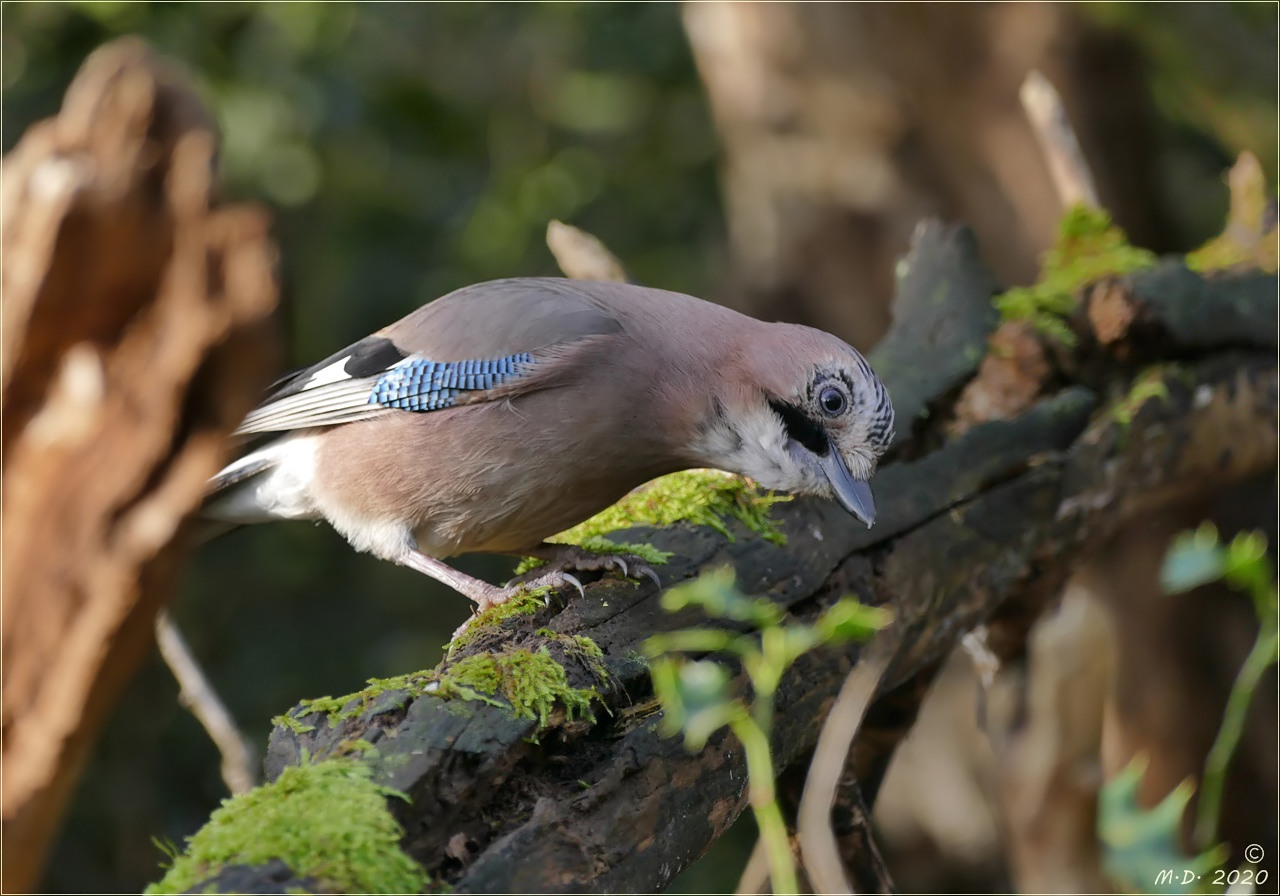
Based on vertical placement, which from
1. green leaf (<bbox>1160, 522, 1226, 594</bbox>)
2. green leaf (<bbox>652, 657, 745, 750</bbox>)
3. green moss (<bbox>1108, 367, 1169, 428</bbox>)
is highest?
green leaf (<bbox>652, 657, 745, 750</bbox>)

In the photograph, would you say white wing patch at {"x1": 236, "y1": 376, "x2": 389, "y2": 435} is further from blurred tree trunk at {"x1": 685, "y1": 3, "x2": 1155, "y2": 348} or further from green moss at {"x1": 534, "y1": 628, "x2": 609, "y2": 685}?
blurred tree trunk at {"x1": 685, "y1": 3, "x2": 1155, "y2": 348}

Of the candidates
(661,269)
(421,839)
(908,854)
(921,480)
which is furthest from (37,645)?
(908,854)

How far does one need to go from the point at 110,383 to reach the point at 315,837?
31.9 inches

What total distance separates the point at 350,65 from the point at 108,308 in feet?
16.3

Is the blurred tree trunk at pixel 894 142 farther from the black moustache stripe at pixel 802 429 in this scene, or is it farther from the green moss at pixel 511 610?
the green moss at pixel 511 610

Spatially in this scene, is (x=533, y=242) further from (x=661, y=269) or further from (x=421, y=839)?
(x=421, y=839)

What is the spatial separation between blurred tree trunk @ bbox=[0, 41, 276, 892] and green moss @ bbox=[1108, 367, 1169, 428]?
10.6 ft

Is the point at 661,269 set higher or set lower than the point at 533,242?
lower

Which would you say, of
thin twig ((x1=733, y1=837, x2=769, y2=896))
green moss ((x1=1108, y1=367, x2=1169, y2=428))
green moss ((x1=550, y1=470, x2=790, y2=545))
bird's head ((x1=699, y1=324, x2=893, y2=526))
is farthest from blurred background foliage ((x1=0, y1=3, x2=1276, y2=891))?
thin twig ((x1=733, y1=837, x2=769, y2=896))

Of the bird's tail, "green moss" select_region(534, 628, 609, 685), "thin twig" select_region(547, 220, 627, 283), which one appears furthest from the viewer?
"thin twig" select_region(547, 220, 627, 283)

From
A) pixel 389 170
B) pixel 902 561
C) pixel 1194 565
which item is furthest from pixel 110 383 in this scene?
pixel 389 170

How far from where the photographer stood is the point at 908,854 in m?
8.30

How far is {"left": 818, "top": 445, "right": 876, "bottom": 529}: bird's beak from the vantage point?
3.39 meters

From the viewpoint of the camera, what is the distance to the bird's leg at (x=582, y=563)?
336 centimetres
